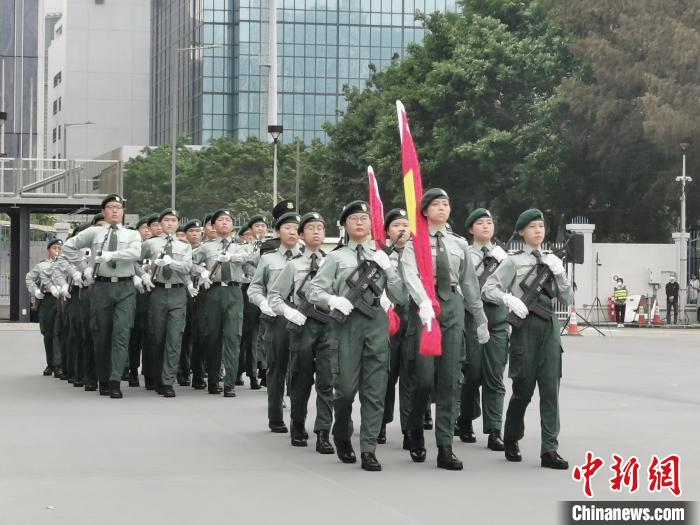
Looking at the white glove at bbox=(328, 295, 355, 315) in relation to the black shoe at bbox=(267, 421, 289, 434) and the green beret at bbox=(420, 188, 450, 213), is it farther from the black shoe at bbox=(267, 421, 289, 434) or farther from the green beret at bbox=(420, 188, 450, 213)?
the black shoe at bbox=(267, 421, 289, 434)

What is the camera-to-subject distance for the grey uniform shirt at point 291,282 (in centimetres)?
1248

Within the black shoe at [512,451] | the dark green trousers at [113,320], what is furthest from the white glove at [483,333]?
the dark green trousers at [113,320]

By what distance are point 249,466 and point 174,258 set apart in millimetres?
6605

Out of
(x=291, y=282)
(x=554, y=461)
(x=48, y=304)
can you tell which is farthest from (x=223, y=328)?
(x=554, y=461)

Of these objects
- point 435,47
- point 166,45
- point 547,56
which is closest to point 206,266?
point 547,56

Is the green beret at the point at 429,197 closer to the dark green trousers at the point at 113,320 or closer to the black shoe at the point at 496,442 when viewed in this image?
the black shoe at the point at 496,442

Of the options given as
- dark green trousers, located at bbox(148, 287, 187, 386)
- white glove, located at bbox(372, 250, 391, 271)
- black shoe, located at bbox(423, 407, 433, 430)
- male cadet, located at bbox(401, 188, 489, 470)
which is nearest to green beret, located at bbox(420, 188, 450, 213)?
male cadet, located at bbox(401, 188, 489, 470)

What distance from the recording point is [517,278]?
11.2m

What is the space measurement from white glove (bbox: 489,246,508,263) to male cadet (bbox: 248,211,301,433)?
5.75 feet

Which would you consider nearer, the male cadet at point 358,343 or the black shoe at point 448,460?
the black shoe at point 448,460

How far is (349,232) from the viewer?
37.1ft

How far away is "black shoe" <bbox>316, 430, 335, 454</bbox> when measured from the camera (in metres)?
11.8

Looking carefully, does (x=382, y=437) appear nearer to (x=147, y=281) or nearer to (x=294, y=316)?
(x=294, y=316)

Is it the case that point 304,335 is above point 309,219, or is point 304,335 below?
below
